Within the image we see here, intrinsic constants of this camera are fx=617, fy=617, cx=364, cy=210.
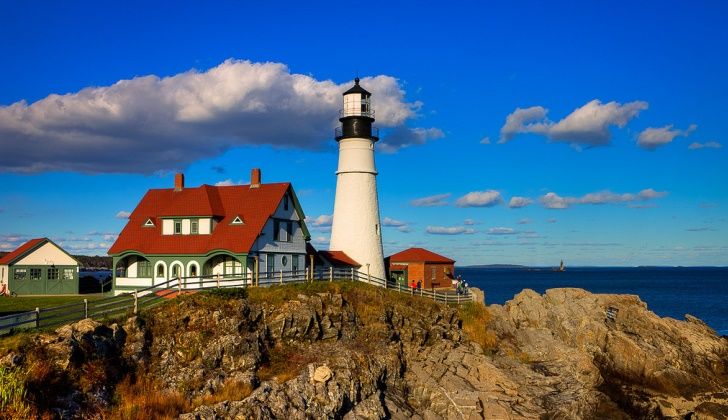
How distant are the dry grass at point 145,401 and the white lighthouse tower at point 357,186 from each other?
2029cm

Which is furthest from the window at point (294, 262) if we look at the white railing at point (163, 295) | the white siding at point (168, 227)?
the white siding at point (168, 227)

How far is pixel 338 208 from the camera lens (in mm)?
40719

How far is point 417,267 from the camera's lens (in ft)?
155

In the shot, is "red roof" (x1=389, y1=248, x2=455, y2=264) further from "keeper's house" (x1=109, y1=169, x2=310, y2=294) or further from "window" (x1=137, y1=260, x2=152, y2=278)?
"window" (x1=137, y1=260, x2=152, y2=278)

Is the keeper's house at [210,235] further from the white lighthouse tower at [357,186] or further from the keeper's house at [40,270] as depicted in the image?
the keeper's house at [40,270]

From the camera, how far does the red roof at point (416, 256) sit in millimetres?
47594

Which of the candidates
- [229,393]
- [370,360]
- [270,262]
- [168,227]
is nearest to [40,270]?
[168,227]

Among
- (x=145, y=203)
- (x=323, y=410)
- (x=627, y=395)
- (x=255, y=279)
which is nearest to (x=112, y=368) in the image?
(x=323, y=410)

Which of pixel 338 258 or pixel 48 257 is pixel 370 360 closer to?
pixel 338 258

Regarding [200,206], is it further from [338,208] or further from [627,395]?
[627,395]

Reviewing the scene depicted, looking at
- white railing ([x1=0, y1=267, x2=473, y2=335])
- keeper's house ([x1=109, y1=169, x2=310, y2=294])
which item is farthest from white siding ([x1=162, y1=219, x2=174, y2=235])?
white railing ([x1=0, y1=267, x2=473, y2=335])

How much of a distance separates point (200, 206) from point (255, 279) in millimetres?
7395

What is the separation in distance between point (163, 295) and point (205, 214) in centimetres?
925

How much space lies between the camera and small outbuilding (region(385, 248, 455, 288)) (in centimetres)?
4728
